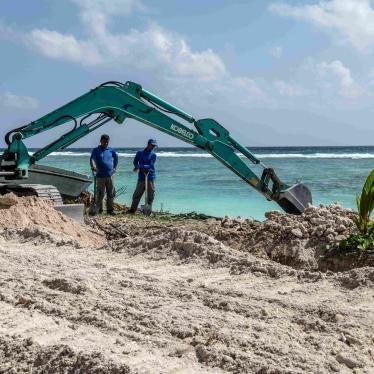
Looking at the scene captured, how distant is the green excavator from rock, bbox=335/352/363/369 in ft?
27.6

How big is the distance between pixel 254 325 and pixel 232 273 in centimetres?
175

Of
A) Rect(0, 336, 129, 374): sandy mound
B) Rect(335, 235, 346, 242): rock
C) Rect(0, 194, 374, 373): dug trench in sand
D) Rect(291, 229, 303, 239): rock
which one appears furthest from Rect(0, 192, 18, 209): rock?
Rect(0, 336, 129, 374): sandy mound

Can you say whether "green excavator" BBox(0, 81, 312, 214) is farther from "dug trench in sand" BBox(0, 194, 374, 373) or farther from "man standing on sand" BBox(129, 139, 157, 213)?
"dug trench in sand" BBox(0, 194, 374, 373)

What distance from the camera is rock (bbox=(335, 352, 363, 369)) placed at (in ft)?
13.0

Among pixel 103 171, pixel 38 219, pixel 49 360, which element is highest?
pixel 103 171

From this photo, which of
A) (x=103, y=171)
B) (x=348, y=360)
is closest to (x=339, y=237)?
(x=348, y=360)

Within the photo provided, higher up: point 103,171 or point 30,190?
point 103,171

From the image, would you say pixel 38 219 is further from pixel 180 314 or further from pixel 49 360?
pixel 49 360

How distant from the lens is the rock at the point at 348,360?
3.97m

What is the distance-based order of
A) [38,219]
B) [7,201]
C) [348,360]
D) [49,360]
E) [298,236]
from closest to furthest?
[348,360] < [49,360] < [298,236] < [38,219] < [7,201]

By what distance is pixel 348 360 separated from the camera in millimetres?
3992

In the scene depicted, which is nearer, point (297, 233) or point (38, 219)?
point (297, 233)

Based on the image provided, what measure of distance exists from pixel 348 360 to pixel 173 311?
1.35m

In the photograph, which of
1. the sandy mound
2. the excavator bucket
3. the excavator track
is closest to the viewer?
the sandy mound
